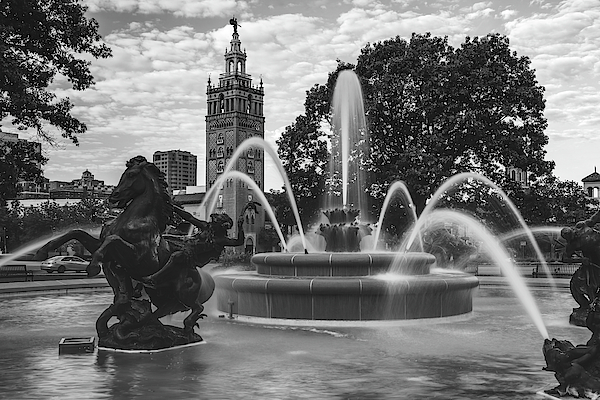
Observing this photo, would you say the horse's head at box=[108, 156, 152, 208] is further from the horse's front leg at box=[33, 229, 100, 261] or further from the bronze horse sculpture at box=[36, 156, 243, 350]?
the horse's front leg at box=[33, 229, 100, 261]

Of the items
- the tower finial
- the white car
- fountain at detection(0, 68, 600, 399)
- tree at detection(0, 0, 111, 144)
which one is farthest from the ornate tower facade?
fountain at detection(0, 68, 600, 399)

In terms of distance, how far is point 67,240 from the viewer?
12.0 metres

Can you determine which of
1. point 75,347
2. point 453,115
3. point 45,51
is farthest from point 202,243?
point 453,115

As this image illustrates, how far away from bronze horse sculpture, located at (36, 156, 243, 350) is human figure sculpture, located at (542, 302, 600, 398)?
6662 mm

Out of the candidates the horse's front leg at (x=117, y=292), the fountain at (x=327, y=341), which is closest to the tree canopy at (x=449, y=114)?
the fountain at (x=327, y=341)

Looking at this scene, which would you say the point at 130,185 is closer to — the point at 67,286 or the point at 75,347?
the point at 75,347

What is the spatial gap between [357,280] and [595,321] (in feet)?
26.1

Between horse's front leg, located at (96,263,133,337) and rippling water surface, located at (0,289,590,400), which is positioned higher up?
horse's front leg, located at (96,263,133,337)

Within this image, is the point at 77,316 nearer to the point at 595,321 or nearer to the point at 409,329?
the point at 409,329

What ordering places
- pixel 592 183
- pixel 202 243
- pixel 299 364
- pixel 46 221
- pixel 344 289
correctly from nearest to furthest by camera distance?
pixel 299 364
pixel 202 243
pixel 344 289
pixel 46 221
pixel 592 183

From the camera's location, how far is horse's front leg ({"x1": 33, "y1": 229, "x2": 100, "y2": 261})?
1170 centimetres

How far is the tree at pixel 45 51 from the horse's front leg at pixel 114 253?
1313 centimetres

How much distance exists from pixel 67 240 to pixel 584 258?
11.0m

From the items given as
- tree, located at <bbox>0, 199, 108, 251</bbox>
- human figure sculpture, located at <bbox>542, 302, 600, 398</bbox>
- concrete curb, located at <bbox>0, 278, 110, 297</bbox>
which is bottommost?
concrete curb, located at <bbox>0, 278, 110, 297</bbox>
